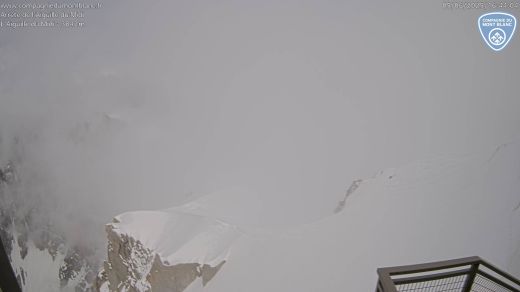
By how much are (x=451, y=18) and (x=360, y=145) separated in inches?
74.2

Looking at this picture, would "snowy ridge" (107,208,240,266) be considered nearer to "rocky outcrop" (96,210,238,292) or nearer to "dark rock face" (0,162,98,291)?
"rocky outcrop" (96,210,238,292)

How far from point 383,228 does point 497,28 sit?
9.35 ft

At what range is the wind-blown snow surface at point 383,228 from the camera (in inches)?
152

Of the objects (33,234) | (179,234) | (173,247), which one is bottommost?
(33,234)

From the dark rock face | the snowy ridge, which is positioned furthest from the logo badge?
the dark rock face

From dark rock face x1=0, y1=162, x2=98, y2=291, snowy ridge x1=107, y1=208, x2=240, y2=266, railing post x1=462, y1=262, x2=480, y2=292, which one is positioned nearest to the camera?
railing post x1=462, y1=262, x2=480, y2=292

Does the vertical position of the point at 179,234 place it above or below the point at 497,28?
below

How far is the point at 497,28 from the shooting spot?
3635 millimetres

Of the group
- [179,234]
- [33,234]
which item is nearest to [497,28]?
[179,234]

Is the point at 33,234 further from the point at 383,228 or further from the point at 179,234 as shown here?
the point at 383,228

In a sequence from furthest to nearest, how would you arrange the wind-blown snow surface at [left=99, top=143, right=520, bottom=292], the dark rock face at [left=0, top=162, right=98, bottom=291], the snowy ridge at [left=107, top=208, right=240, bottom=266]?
the dark rock face at [left=0, top=162, right=98, bottom=291], the snowy ridge at [left=107, top=208, right=240, bottom=266], the wind-blown snow surface at [left=99, top=143, right=520, bottom=292]

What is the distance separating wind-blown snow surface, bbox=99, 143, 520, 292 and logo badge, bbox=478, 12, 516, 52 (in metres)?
1.39

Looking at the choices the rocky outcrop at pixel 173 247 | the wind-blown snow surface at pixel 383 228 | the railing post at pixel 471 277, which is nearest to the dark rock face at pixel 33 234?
the rocky outcrop at pixel 173 247

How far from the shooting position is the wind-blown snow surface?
3.86m
